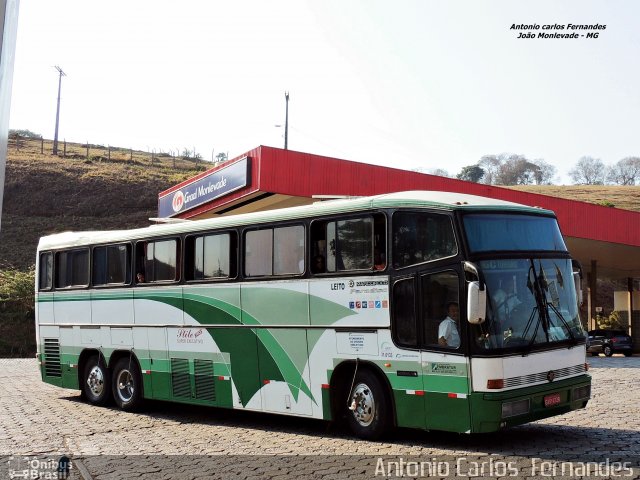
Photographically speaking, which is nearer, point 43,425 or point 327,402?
point 327,402

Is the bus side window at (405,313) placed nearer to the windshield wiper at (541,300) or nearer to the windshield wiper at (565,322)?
the windshield wiper at (541,300)

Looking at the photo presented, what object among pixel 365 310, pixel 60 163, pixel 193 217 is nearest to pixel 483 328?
pixel 365 310

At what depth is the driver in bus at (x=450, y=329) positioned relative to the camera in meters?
9.36

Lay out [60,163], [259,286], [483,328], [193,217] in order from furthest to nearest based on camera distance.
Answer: [60,163] → [193,217] → [259,286] → [483,328]

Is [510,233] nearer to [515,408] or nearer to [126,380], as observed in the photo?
[515,408]

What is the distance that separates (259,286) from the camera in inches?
477

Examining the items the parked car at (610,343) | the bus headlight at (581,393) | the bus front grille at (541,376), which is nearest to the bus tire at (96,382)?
the bus front grille at (541,376)

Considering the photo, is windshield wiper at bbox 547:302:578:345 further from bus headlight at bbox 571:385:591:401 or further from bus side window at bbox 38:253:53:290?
bus side window at bbox 38:253:53:290

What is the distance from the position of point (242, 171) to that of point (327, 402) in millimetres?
12504

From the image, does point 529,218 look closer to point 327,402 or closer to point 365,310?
point 365,310

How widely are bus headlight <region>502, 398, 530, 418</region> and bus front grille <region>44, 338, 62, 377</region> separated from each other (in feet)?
37.3

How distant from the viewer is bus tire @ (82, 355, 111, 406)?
51.2 ft

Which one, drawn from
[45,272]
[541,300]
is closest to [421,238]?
[541,300]

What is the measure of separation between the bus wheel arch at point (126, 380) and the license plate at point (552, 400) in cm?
818
